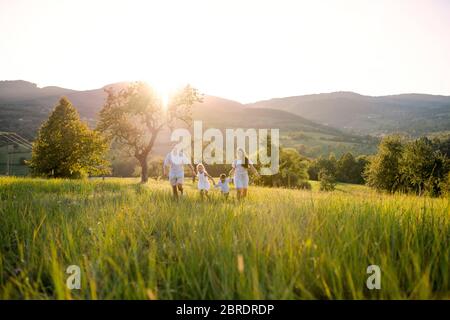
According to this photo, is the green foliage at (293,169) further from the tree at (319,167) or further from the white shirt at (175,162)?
the white shirt at (175,162)

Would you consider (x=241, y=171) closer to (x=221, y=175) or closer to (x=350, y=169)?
(x=221, y=175)

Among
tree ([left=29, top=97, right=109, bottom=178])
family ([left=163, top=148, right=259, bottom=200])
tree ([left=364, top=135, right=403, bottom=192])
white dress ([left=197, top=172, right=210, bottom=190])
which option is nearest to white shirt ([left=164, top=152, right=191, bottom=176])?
family ([left=163, top=148, right=259, bottom=200])

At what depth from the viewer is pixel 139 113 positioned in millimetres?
35812

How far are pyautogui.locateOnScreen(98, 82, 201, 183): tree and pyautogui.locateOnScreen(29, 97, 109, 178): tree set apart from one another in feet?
9.24

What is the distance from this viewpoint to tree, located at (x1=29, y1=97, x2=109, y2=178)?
35969mm

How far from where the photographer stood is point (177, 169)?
13711 millimetres

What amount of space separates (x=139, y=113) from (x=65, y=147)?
9658mm

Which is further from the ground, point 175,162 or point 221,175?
point 175,162

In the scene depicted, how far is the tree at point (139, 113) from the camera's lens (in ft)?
116

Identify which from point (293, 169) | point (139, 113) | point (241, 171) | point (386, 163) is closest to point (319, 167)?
point (386, 163)
